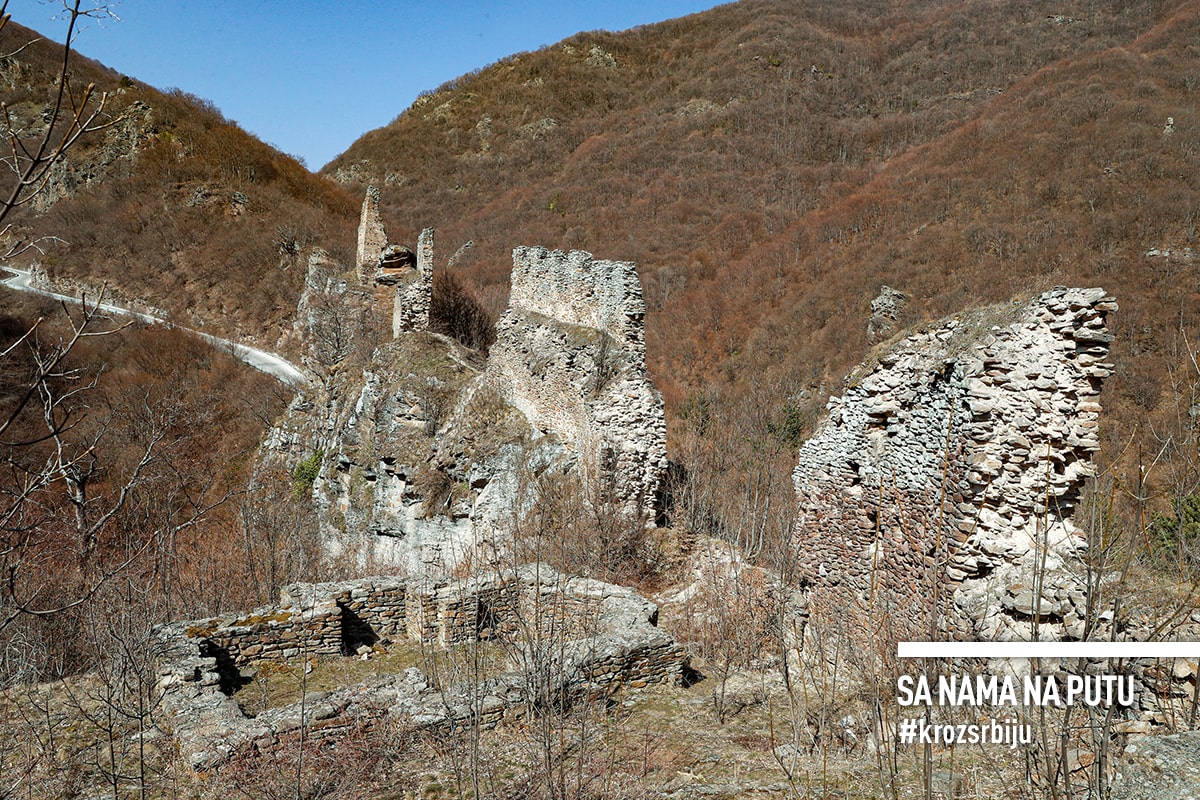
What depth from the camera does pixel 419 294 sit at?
20219 mm

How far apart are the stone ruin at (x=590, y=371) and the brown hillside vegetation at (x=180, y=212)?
808 inches

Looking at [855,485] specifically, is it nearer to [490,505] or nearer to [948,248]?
[490,505]

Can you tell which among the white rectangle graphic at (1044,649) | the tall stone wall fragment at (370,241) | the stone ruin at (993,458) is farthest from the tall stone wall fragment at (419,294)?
the white rectangle graphic at (1044,649)

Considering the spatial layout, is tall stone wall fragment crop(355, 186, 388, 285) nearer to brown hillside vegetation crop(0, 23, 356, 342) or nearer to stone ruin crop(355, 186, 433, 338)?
stone ruin crop(355, 186, 433, 338)

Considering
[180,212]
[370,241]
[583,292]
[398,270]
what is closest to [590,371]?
[583,292]

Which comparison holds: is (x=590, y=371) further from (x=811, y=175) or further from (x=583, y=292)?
(x=811, y=175)

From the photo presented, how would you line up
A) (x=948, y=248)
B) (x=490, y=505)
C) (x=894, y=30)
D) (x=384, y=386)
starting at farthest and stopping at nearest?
1. (x=894, y=30)
2. (x=948, y=248)
3. (x=384, y=386)
4. (x=490, y=505)

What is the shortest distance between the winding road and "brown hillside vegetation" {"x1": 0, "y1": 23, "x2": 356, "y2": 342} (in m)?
1.19

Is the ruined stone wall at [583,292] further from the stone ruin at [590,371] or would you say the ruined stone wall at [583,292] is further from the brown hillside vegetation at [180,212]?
the brown hillside vegetation at [180,212]

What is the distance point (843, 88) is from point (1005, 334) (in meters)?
59.9

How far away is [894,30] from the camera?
67438mm

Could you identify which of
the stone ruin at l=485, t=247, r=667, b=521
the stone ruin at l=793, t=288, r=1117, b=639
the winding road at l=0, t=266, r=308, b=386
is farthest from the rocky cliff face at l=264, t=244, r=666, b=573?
the winding road at l=0, t=266, r=308, b=386

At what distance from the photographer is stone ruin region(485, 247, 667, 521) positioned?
13.4m

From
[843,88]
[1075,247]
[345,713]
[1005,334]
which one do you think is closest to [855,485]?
[1005,334]
